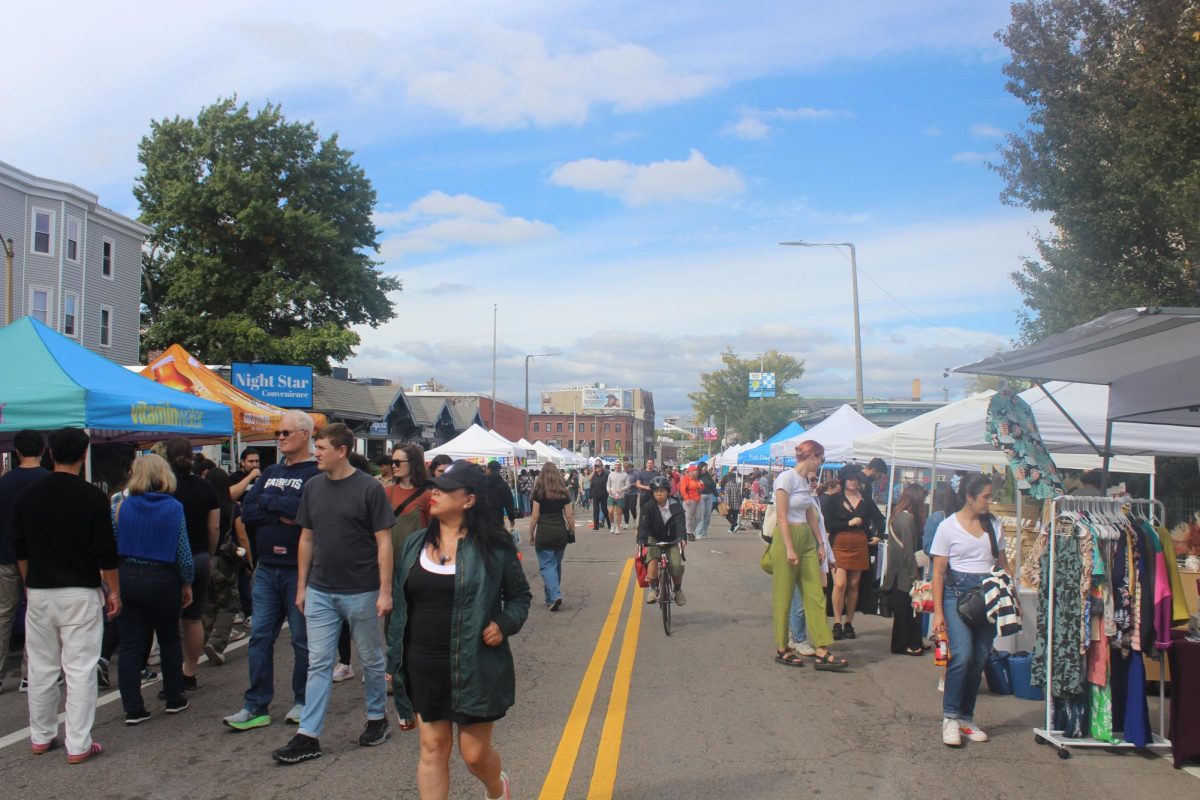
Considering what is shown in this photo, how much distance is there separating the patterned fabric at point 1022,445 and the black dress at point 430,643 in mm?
4420

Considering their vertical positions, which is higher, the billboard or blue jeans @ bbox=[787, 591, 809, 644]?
the billboard

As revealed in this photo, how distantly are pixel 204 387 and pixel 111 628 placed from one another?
6.28 meters

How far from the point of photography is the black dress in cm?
396

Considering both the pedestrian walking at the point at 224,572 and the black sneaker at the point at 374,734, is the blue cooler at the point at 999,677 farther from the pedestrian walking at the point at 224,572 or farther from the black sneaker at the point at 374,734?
the pedestrian walking at the point at 224,572

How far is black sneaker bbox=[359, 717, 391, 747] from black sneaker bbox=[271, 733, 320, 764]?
35cm

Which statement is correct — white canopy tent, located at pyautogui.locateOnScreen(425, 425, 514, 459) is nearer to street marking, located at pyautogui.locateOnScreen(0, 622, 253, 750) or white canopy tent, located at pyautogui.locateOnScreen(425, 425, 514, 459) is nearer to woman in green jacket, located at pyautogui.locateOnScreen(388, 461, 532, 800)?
street marking, located at pyautogui.locateOnScreen(0, 622, 253, 750)

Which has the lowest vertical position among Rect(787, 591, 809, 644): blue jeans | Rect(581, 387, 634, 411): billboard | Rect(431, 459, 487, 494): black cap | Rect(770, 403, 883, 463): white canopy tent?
Rect(787, 591, 809, 644): blue jeans

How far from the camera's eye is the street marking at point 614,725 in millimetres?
5082

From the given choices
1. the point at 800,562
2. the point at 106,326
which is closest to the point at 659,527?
the point at 800,562

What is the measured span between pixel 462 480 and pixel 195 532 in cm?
411

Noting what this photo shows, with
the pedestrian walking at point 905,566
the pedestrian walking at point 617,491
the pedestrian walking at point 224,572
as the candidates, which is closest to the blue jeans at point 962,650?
the pedestrian walking at point 905,566

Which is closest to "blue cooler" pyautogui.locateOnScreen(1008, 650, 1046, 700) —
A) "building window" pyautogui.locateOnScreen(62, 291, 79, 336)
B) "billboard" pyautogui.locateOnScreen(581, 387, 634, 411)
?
"building window" pyautogui.locateOnScreen(62, 291, 79, 336)

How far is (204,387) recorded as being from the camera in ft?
43.4

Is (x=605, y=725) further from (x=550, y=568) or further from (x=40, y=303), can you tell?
(x=40, y=303)
